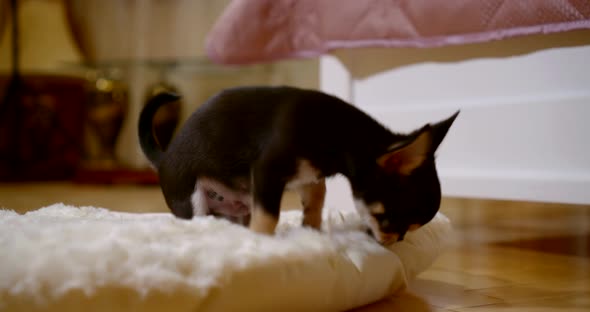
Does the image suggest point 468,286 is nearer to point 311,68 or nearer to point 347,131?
point 347,131

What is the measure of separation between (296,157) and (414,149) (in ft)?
0.62

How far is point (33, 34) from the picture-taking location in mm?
4156

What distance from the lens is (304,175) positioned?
105 centimetres

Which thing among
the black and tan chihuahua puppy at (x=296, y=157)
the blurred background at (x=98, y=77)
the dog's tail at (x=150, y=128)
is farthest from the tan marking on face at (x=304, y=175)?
the blurred background at (x=98, y=77)

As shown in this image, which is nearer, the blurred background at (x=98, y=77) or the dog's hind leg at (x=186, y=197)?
the dog's hind leg at (x=186, y=197)

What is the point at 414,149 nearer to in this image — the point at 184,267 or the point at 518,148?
the point at 184,267

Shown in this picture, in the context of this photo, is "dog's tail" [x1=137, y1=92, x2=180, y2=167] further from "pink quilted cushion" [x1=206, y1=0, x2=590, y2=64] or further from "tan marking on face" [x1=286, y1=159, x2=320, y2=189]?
"pink quilted cushion" [x1=206, y1=0, x2=590, y2=64]

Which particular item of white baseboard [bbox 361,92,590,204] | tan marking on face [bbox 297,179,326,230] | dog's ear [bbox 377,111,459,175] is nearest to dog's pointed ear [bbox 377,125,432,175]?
dog's ear [bbox 377,111,459,175]

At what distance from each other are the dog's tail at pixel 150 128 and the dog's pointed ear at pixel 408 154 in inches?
18.5

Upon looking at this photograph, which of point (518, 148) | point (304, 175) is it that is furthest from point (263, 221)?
point (518, 148)

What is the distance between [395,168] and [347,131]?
10cm

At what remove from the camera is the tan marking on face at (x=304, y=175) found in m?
1.03

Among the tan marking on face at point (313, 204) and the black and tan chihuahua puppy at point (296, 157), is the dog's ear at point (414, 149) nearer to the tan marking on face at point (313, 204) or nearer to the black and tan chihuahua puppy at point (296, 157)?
the black and tan chihuahua puppy at point (296, 157)

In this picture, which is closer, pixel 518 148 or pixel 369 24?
pixel 518 148
